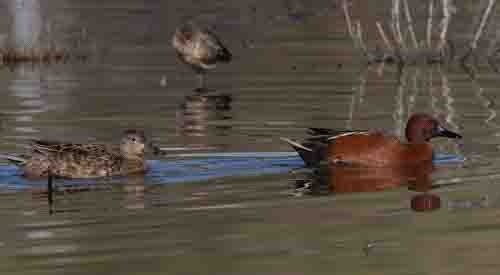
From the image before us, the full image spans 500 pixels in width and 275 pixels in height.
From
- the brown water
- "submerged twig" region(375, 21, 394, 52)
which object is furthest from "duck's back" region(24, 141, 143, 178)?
"submerged twig" region(375, 21, 394, 52)

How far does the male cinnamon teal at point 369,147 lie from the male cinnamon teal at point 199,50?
23.5ft

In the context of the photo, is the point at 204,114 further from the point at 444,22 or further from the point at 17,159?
the point at 444,22

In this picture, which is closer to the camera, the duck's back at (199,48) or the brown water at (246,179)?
the brown water at (246,179)

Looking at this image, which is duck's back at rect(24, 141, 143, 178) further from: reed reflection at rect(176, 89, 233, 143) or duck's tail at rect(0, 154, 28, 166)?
reed reflection at rect(176, 89, 233, 143)

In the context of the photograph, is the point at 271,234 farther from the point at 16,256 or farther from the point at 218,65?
the point at 218,65

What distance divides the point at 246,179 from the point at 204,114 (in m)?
4.50

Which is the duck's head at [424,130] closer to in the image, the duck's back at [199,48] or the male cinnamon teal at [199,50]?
the male cinnamon teal at [199,50]

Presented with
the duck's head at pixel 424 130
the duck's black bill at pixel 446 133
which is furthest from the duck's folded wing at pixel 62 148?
the duck's black bill at pixel 446 133

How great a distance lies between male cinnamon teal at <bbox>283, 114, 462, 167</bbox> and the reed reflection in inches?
61.5

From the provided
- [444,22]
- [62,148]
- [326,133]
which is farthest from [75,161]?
[444,22]


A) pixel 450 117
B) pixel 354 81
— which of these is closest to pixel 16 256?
pixel 450 117

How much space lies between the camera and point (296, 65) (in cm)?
2091

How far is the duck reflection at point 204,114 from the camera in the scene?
14.9 metres

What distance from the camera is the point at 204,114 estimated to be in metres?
16.4
